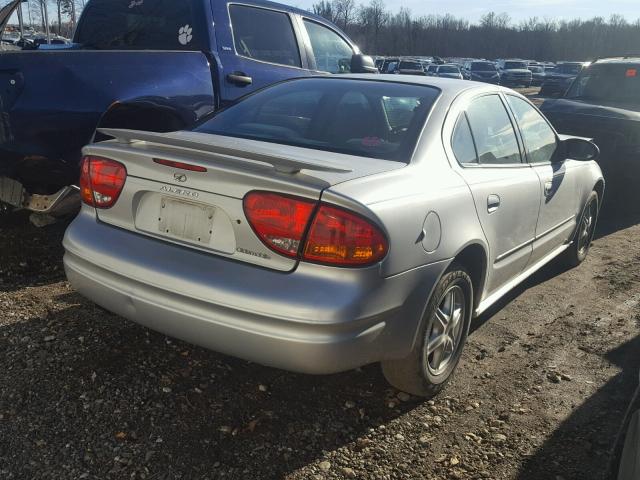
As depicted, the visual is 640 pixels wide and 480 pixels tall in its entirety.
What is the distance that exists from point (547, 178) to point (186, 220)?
2.58 meters

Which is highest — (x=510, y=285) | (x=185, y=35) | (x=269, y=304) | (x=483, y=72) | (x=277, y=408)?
(x=185, y=35)

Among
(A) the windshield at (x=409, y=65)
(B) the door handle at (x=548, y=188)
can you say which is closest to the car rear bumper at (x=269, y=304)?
(B) the door handle at (x=548, y=188)

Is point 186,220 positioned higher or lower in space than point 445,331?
higher

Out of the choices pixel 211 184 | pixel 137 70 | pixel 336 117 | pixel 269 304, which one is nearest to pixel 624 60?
pixel 336 117

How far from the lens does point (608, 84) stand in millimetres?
8375

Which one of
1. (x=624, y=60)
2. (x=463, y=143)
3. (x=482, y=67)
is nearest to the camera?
(x=463, y=143)

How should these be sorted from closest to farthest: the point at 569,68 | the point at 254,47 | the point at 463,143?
the point at 463,143
the point at 254,47
the point at 569,68

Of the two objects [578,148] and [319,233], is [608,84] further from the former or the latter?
[319,233]

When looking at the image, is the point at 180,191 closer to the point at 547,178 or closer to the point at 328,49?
the point at 547,178

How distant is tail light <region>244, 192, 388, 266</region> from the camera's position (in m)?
2.34

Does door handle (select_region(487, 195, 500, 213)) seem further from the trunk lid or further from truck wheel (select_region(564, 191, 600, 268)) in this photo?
truck wheel (select_region(564, 191, 600, 268))

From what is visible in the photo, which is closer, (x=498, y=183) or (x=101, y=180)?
(x=101, y=180)

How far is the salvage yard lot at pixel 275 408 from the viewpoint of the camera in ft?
8.27

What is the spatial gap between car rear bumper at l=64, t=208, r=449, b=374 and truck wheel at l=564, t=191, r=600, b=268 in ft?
9.55
